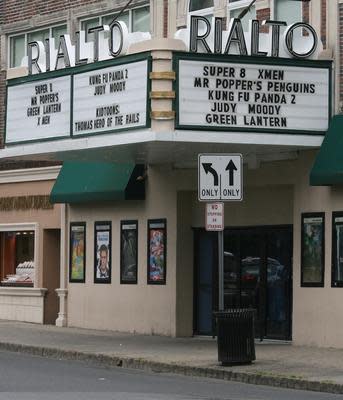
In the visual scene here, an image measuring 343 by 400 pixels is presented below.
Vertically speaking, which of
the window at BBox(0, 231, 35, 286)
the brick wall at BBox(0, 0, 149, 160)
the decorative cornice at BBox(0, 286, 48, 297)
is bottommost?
the decorative cornice at BBox(0, 286, 48, 297)

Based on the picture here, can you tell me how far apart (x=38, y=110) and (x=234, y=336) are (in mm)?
7273

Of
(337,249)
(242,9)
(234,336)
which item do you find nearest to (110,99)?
(242,9)

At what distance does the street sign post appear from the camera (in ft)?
64.0

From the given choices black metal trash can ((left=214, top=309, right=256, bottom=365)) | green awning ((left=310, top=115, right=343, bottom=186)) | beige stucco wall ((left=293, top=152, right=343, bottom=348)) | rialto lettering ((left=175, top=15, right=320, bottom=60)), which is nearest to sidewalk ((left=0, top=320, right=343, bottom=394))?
black metal trash can ((left=214, top=309, right=256, bottom=365))

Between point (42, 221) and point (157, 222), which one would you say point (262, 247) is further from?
point (42, 221)

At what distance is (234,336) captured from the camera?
19234mm

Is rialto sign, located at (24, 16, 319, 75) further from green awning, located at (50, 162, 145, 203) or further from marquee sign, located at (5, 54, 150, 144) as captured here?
green awning, located at (50, 162, 145, 203)

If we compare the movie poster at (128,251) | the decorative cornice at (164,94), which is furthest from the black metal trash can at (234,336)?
the movie poster at (128,251)

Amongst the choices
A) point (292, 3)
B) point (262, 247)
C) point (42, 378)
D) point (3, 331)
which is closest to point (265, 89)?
point (292, 3)

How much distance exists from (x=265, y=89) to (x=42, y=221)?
33.7ft

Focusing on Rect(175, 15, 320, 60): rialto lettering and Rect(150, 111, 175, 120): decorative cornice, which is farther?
Rect(175, 15, 320, 60): rialto lettering

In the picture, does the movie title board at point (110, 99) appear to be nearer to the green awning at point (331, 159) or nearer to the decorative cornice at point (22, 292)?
the green awning at point (331, 159)

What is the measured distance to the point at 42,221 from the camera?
3059cm

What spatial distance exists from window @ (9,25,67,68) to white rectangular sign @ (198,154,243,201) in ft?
38.2
